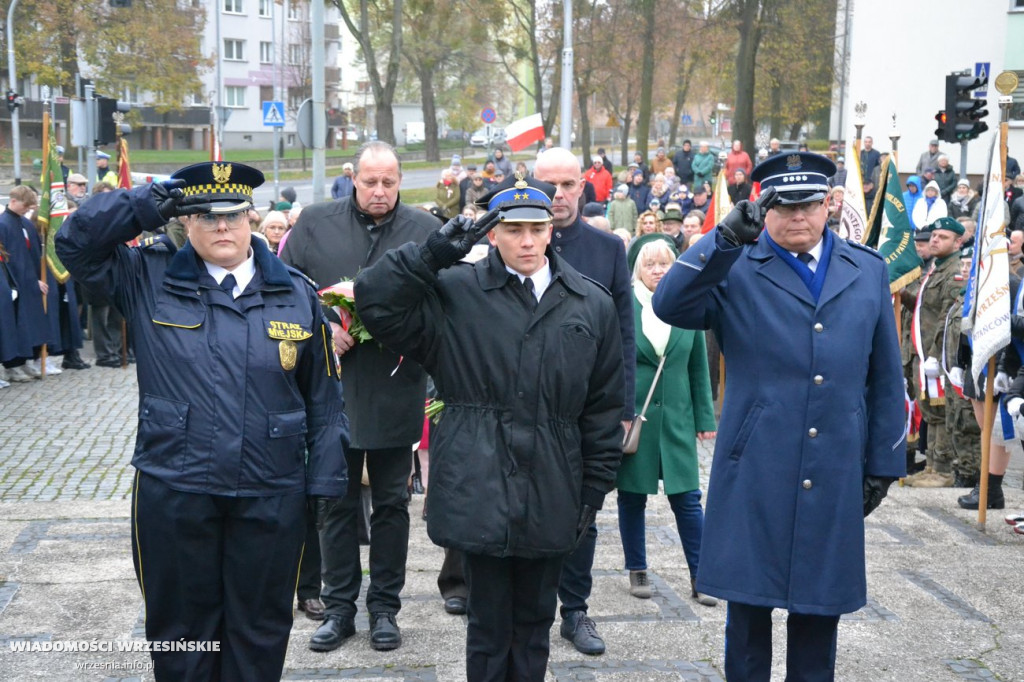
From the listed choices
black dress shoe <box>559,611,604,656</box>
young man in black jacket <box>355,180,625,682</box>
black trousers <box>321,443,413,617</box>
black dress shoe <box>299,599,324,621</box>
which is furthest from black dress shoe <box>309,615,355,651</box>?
young man in black jacket <box>355,180,625,682</box>

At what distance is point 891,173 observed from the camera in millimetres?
11133

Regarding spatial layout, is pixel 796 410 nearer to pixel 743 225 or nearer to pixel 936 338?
pixel 743 225

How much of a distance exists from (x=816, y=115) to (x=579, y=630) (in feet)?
174

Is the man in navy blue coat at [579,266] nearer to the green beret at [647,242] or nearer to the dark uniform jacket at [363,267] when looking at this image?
the dark uniform jacket at [363,267]

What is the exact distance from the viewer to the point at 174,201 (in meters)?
4.27

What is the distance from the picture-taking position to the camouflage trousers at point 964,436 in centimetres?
949

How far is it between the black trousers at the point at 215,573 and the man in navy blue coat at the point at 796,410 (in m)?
1.55

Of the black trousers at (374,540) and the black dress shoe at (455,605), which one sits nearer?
the black trousers at (374,540)

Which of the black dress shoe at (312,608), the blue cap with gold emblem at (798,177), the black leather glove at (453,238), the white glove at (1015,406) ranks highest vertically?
the blue cap with gold emblem at (798,177)

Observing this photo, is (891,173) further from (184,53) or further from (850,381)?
(184,53)

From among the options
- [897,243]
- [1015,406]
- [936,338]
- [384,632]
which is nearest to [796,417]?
[384,632]

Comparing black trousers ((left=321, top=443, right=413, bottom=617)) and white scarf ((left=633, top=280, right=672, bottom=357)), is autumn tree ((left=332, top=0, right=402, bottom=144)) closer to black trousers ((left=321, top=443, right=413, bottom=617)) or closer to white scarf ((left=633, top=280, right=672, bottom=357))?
white scarf ((left=633, top=280, right=672, bottom=357))

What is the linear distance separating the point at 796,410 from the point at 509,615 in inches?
51.0

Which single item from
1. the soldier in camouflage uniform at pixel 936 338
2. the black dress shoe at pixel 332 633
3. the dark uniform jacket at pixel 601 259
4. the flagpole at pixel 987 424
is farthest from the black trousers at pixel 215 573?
the soldier in camouflage uniform at pixel 936 338
